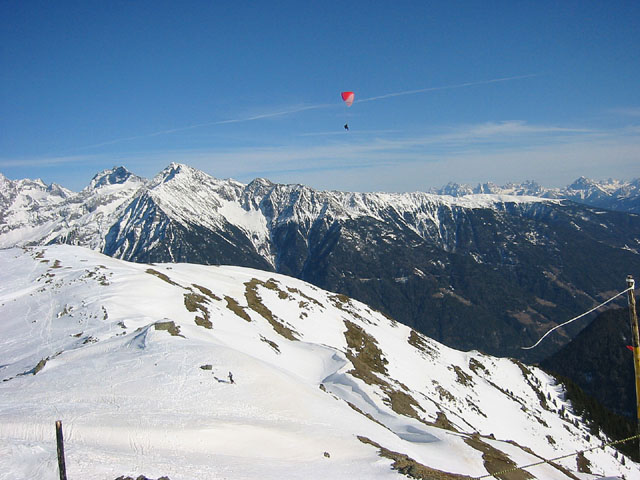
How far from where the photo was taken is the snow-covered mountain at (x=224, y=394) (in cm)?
1889

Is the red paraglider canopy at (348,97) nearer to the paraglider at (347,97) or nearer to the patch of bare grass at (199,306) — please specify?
the paraglider at (347,97)

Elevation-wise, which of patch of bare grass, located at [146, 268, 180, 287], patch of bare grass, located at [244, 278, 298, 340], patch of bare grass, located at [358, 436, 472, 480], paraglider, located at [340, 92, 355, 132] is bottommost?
patch of bare grass, located at [244, 278, 298, 340]

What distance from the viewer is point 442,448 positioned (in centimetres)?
3241

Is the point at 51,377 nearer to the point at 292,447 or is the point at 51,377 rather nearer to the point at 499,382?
the point at 292,447

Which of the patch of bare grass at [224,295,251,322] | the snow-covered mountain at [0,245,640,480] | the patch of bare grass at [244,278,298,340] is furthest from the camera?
the patch of bare grass at [244,278,298,340]

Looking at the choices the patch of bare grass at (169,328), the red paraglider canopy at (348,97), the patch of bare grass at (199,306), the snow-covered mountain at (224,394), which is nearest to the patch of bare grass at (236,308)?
the snow-covered mountain at (224,394)

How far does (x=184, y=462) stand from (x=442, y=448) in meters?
23.5

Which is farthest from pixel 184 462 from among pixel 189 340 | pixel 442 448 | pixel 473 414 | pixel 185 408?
pixel 473 414

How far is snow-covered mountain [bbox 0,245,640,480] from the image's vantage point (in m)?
18.9

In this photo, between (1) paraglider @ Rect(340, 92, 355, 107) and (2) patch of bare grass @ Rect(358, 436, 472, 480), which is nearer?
(2) patch of bare grass @ Rect(358, 436, 472, 480)

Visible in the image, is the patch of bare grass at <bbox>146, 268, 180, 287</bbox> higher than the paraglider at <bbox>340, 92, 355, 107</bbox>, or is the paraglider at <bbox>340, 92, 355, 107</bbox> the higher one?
the paraglider at <bbox>340, 92, 355, 107</bbox>

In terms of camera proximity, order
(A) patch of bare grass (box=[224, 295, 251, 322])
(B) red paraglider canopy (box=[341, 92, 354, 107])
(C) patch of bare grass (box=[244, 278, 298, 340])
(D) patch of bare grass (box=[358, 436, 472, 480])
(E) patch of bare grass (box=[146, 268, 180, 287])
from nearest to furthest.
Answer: (D) patch of bare grass (box=[358, 436, 472, 480]), (B) red paraglider canopy (box=[341, 92, 354, 107]), (A) patch of bare grass (box=[224, 295, 251, 322]), (C) patch of bare grass (box=[244, 278, 298, 340]), (E) patch of bare grass (box=[146, 268, 180, 287])

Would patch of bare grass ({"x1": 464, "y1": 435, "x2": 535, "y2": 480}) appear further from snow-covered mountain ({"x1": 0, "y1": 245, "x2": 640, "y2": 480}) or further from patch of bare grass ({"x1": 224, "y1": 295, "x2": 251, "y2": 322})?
patch of bare grass ({"x1": 224, "y1": 295, "x2": 251, "y2": 322})

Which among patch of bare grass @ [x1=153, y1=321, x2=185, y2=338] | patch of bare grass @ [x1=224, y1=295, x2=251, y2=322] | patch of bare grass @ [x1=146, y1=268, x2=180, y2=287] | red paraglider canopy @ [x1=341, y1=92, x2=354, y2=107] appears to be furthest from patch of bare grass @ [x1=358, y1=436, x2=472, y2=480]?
patch of bare grass @ [x1=146, y1=268, x2=180, y2=287]
